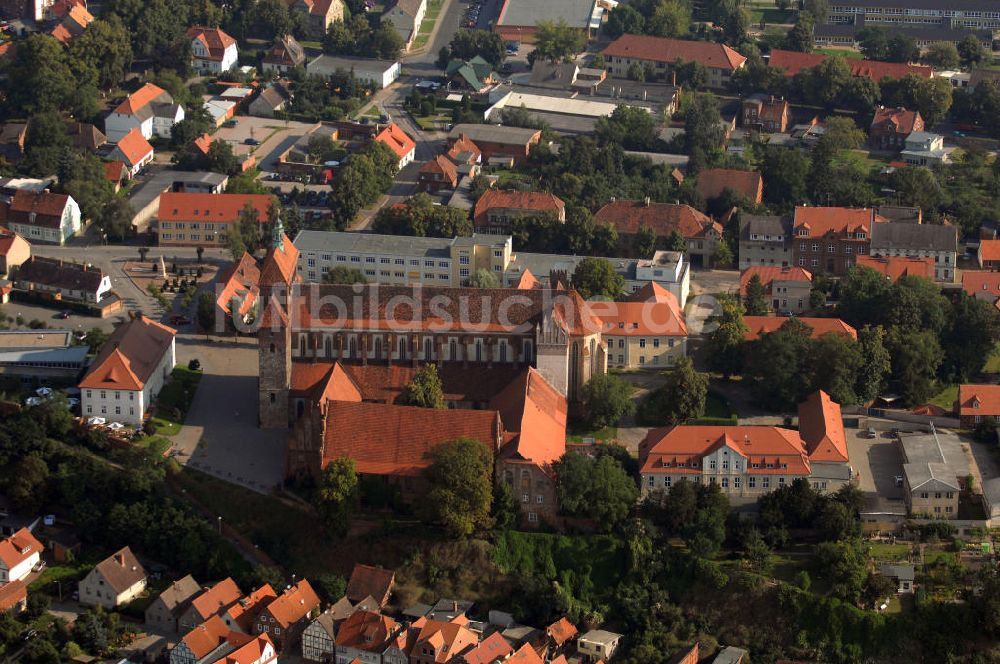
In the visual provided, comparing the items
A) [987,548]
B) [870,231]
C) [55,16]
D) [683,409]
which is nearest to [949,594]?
[987,548]

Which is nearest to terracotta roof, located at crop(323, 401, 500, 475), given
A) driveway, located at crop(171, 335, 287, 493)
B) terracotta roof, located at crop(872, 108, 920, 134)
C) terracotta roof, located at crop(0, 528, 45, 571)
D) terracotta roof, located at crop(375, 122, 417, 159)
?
driveway, located at crop(171, 335, 287, 493)

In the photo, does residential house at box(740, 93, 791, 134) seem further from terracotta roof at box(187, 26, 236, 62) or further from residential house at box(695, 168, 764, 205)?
terracotta roof at box(187, 26, 236, 62)

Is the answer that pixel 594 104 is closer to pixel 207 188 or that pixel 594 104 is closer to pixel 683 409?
pixel 207 188

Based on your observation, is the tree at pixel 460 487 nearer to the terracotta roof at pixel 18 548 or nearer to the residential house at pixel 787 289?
the terracotta roof at pixel 18 548

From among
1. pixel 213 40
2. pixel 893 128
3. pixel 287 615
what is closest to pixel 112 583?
pixel 287 615

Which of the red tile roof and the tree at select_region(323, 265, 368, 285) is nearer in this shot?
the red tile roof

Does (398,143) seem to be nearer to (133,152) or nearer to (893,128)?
(133,152)
